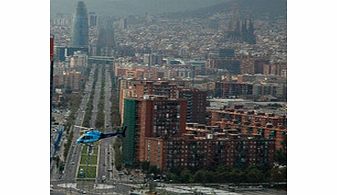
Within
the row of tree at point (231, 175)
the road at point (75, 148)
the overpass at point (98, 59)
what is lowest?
the row of tree at point (231, 175)

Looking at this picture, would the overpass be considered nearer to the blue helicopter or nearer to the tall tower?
the tall tower

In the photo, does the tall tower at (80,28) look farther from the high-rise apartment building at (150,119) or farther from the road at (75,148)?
the high-rise apartment building at (150,119)

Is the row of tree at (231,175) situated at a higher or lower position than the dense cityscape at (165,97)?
lower

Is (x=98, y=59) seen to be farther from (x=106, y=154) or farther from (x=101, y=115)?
(x=106, y=154)

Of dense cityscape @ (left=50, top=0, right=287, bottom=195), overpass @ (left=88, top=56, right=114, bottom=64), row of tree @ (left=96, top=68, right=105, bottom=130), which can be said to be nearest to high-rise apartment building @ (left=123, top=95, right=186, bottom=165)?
dense cityscape @ (left=50, top=0, right=287, bottom=195)

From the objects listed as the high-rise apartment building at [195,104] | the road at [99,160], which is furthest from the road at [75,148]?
the high-rise apartment building at [195,104]

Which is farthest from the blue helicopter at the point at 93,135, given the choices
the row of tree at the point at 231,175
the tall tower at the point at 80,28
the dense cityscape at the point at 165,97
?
the tall tower at the point at 80,28
